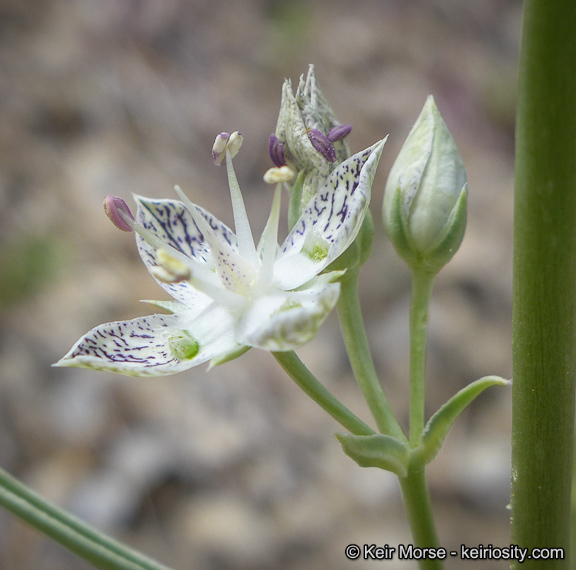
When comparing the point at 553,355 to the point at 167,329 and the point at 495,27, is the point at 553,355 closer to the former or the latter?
the point at 167,329

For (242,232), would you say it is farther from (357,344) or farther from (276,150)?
(357,344)

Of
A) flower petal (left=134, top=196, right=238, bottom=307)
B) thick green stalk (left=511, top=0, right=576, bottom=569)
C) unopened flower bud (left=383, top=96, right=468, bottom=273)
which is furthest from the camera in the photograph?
flower petal (left=134, top=196, right=238, bottom=307)

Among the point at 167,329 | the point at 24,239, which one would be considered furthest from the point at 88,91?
the point at 167,329

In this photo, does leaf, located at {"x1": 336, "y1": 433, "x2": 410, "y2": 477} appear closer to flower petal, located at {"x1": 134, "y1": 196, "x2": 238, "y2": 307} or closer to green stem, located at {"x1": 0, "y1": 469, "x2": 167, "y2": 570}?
green stem, located at {"x1": 0, "y1": 469, "x2": 167, "y2": 570}

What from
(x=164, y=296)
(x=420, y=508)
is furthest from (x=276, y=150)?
(x=164, y=296)

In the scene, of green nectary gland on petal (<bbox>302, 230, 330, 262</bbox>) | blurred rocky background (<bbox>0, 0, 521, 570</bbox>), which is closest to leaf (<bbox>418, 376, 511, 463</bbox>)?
green nectary gland on petal (<bbox>302, 230, 330, 262</bbox>)

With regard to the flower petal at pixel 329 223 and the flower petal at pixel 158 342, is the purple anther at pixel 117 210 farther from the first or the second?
the flower petal at pixel 329 223

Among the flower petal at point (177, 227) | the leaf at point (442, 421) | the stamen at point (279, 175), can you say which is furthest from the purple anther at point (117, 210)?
the leaf at point (442, 421)
